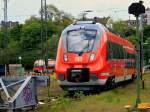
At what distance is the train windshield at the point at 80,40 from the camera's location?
26141mm

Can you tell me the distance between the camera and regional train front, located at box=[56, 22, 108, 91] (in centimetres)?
2575

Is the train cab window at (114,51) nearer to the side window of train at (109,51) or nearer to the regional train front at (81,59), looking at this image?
the side window of train at (109,51)

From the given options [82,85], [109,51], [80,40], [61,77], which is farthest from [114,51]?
Result: [61,77]

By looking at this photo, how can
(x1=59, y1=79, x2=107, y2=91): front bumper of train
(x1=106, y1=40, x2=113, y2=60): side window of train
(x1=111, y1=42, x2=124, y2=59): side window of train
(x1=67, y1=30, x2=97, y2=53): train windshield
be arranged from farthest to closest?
(x1=111, y1=42, x2=124, y2=59): side window of train, (x1=106, y1=40, x2=113, y2=60): side window of train, (x1=67, y1=30, x2=97, y2=53): train windshield, (x1=59, y1=79, x2=107, y2=91): front bumper of train

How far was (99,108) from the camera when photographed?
17.6m

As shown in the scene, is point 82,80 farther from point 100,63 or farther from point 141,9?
point 141,9

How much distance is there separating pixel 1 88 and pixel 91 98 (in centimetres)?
407

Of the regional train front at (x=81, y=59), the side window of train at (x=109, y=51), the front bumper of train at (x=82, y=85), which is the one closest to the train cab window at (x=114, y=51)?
the side window of train at (x=109, y=51)

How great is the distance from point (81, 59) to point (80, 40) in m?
1.04

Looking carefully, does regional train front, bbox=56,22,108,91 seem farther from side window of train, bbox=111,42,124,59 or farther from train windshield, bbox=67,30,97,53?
side window of train, bbox=111,42,124,59

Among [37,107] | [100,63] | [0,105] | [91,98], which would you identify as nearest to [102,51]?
[100,63]

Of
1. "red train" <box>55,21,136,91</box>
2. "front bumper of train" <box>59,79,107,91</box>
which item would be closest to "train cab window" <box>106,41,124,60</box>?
"red train" <box>55,21,136,91</box>

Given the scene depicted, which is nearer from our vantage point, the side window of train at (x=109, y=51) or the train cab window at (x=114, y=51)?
the side window of train at (x=109, y=51)

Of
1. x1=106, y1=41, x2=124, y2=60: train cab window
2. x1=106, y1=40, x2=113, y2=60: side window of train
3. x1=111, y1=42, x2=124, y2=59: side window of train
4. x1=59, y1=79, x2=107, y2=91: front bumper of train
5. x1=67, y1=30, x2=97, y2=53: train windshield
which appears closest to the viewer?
x1=59, y1=79, x2=107, y2=91: front bumper of train
